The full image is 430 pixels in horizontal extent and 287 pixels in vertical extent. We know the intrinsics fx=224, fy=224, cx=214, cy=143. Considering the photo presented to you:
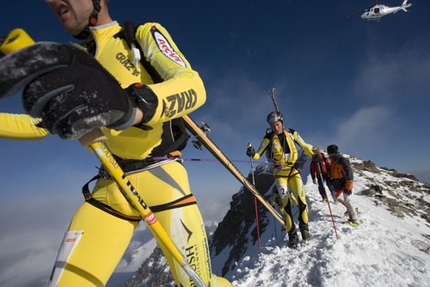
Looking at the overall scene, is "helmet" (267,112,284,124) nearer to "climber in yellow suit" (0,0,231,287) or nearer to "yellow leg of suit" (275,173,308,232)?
"yellow leg of suit" (275,173,308,232)

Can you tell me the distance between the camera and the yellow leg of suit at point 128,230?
2033 millimetres

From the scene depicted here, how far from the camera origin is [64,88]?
969 mm

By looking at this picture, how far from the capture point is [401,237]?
7555mm

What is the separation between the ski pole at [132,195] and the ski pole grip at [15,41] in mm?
536

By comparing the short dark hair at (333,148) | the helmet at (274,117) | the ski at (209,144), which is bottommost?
the ski at (209,144)

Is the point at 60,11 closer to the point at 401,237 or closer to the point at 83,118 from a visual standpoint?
the point at 83,118

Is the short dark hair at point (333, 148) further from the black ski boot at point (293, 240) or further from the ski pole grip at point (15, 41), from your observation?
the ski pole grip at point (15, 41)

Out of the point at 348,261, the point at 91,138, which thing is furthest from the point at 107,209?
the point at 348,261

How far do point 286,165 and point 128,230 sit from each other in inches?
260

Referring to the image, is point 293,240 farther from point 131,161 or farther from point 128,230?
point 131,161

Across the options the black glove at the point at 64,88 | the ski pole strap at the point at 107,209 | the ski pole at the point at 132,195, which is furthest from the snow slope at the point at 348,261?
the black glove at the point at 64,88

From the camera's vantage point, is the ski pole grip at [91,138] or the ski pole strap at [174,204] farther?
the ski pole strap at [174,204]

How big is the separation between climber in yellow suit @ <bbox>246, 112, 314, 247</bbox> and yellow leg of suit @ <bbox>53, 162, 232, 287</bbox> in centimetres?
604

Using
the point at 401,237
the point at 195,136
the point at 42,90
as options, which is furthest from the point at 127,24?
the point at 401,237
